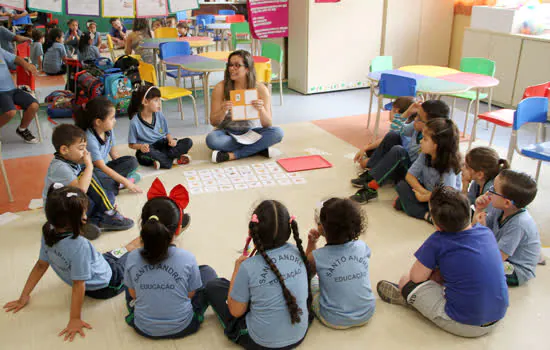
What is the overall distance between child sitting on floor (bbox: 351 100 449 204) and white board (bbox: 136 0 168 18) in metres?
3.17

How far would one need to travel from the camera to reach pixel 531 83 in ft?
19.2

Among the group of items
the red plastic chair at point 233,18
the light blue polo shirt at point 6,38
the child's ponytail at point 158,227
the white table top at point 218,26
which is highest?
the red plastic chair at point 233,18

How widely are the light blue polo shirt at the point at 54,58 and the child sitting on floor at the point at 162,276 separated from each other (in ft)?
16.6

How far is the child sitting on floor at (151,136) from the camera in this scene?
164 inches

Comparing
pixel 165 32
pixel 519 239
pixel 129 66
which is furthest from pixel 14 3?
pixel 519 239

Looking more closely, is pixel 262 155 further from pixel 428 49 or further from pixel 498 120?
pixel 428 49

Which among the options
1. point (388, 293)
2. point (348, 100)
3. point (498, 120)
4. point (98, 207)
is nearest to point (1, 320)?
point (98, 207)

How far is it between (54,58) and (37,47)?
26cm

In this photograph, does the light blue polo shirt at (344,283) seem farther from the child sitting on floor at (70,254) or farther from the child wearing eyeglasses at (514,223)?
the child sitting on floor at (70,254)

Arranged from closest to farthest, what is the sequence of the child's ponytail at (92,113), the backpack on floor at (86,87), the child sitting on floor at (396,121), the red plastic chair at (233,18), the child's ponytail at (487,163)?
the child's ponytail at (487,163) → the child's ponytail at (92,113) → the child sitting on floor at (396,121) → the backpack on floor at (86,87) → the red plastic chair at (233,18)

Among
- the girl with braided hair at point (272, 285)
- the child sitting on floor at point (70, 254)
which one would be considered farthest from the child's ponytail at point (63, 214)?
the girl with braided hair at point (272, 285)

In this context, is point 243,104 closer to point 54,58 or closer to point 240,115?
point 240,115

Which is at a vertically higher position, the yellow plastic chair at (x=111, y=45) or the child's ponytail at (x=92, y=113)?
the yellow plastic chair at (x=111, y=45)

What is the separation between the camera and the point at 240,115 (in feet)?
14.4
